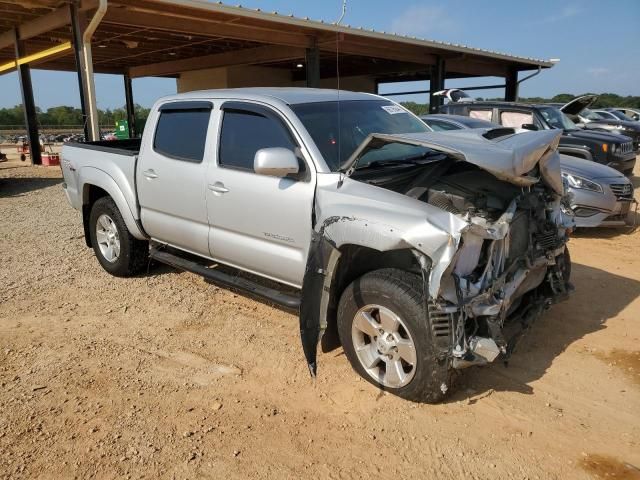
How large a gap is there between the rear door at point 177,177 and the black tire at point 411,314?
1.66 metres

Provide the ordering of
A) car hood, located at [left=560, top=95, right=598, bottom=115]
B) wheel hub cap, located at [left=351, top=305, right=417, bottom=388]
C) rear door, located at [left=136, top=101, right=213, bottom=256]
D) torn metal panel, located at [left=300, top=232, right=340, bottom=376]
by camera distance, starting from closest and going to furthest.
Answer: wheel hub cap, located at [left=351, top=305, right=417, bottom=388], torn metal panel, located at [left=300, top=232, right=340, bottom=376], rear door, located at [left=136, top=101, right=213, bottom=256], car hood, located at [left=560, top=95, right=598, bottom=115]

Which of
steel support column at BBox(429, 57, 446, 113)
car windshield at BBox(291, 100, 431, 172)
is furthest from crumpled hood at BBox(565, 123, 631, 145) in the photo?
steel support column at BBox(429, 57, 446, 113)

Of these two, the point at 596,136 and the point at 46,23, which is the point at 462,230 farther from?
the point at 46,23

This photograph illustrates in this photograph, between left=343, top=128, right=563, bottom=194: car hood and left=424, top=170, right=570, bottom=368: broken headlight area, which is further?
left=343, top=128, right=563, bottom=194: car hood

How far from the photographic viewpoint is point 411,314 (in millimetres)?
2908

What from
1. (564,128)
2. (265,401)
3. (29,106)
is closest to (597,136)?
(564,128)

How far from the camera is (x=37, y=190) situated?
38.5ft

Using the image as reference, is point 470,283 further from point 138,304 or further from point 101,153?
point 101,153

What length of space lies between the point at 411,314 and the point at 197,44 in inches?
660

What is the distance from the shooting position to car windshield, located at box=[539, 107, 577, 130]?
941 cm

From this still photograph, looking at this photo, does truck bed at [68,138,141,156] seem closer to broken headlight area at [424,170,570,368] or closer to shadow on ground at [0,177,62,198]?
broken headlight area at [424,170,570,368]

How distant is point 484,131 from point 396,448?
238 centimetres

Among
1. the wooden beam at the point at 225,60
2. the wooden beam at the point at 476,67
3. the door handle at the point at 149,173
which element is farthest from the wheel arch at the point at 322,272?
the wooden beam at the point at 476,67

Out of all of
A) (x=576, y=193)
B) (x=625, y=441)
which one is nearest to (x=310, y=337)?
(x=625, y=441)
